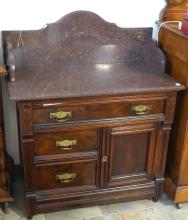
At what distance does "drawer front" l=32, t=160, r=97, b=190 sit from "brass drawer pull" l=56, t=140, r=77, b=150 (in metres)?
0.10

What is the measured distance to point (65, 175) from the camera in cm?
189

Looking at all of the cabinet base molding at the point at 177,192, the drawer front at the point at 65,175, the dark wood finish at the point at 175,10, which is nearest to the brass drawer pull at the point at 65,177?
the drawer front at the point at 65,175

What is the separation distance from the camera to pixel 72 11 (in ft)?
6.62

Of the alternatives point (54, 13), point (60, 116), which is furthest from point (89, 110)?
point (54, 13)

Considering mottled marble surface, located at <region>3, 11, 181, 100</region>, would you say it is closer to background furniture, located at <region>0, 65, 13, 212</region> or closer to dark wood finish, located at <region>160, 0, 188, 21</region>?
dark wood finish, located at <region>160, 0, 188, 21</region>

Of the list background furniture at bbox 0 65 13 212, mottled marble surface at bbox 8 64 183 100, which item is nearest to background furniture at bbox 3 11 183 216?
mottled marble surface at bbox 8 64 183 100

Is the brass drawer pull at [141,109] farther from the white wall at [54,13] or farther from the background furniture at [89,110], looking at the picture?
the white wall at [54,13]

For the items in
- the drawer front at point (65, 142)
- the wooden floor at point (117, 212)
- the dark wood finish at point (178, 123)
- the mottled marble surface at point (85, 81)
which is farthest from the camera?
the wooden floor at point (117, 212)

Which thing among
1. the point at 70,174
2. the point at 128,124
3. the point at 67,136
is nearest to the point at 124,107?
the point at 128,124

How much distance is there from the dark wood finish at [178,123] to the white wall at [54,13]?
180mm

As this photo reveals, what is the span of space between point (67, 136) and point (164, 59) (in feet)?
2.50

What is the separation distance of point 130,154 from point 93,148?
23cm

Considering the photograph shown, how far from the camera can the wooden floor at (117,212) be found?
1.99 m

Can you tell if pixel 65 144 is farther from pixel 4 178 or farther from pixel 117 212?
pixel 117 212
